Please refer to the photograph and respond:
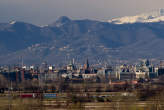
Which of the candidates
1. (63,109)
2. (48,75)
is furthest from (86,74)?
(63,109)

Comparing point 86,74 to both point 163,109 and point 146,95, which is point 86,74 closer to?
point 146,95

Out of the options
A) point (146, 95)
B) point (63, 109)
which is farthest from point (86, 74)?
point (63, 109)

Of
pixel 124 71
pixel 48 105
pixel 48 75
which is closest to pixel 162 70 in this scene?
pixel 124 71

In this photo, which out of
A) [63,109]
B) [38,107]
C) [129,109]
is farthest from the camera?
[63,109]

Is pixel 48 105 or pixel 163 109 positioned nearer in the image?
pixel 163 109

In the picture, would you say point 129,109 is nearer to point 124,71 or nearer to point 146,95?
point 146,95

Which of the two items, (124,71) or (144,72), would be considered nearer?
(144,72)

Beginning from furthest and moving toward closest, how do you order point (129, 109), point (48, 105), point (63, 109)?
point (48, 105), point (63, 109), point (129, 109)

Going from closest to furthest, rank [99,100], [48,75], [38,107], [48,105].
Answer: [38,107]
[48,105]
[99,100]
[48,75]

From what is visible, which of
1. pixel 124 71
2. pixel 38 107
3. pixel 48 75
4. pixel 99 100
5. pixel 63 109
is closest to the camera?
pixel 38 107
